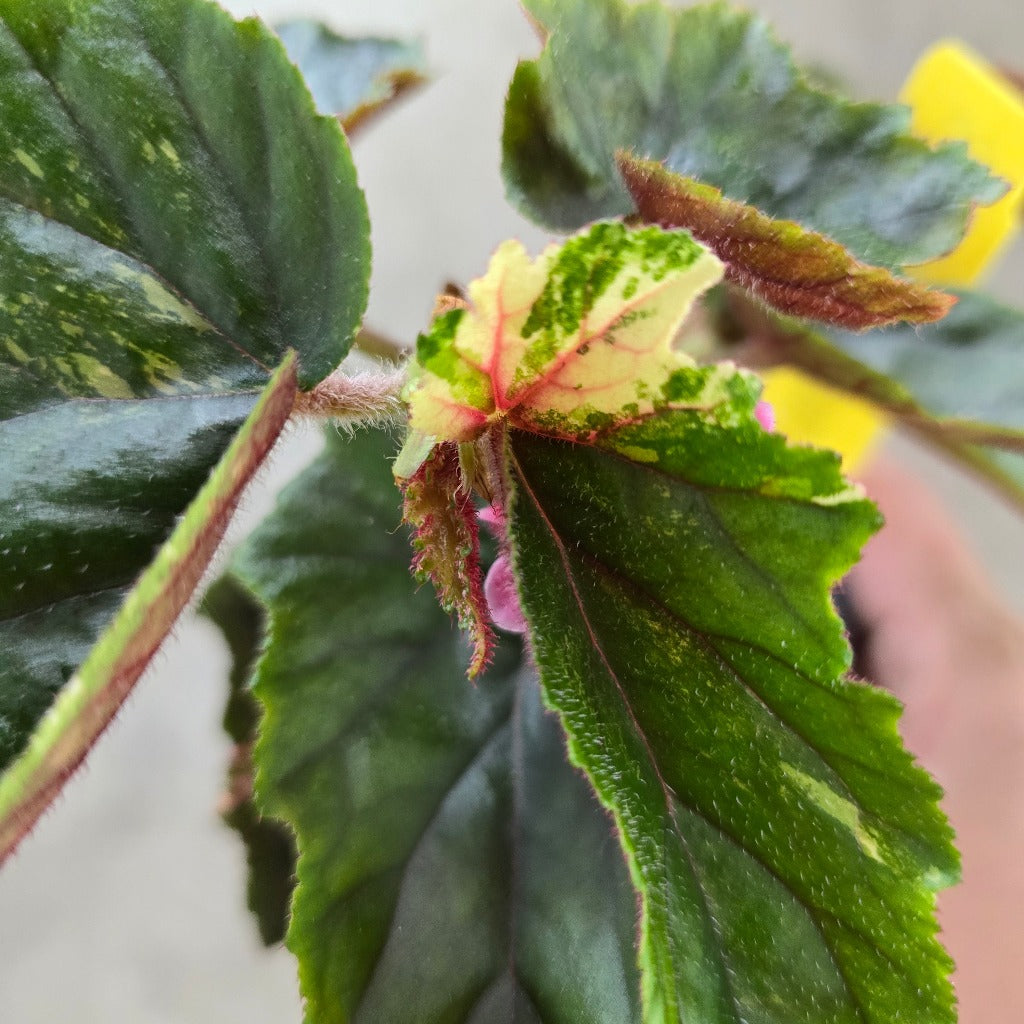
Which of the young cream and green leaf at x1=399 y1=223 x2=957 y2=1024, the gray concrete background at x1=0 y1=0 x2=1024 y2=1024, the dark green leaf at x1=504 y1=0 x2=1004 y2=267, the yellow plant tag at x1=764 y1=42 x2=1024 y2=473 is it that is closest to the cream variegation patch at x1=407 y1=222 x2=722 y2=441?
the young cream and green leaf at x1=399 y1=223 x2=957 y2=1024

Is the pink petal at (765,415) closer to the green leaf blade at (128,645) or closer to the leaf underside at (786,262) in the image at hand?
the leaf underside at (786,262)

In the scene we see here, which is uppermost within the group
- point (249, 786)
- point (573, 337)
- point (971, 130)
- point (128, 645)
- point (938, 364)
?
point (971, 130)

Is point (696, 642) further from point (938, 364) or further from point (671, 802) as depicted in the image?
point (938, 364)

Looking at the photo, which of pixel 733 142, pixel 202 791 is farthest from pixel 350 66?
pixel 202 791

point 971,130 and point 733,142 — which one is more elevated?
point 971,130

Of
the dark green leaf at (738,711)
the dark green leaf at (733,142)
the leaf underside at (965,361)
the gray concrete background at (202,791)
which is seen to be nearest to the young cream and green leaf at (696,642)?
the dark green leaf at (738,711)

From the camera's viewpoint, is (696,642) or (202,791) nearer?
(696,642)

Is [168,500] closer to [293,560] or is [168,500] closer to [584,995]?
[293,560]
